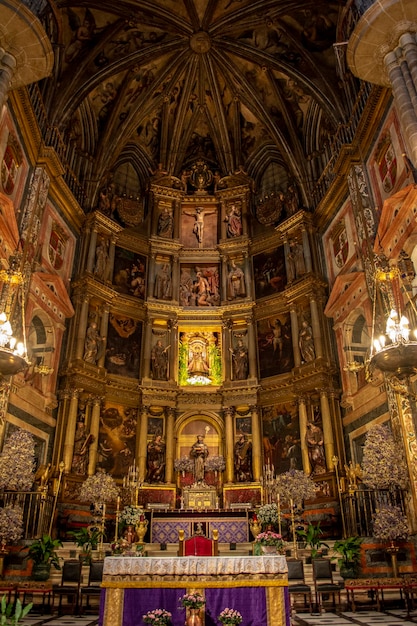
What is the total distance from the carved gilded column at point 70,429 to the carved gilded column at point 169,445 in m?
3.95

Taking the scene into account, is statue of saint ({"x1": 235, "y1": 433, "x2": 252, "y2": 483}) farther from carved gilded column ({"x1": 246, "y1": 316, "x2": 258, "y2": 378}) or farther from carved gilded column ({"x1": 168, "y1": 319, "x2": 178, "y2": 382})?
carved gilded column ({"x1": 168, "y1": 319, "x2": 178, "y2": 382})

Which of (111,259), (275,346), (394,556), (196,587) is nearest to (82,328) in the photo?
(111,259)

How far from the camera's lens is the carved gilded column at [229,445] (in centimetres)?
2042

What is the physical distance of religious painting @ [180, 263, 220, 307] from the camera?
24766 millimetres

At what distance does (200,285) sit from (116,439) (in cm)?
836

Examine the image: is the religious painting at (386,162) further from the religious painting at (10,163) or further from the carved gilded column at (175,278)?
the religious painting at (10,163)

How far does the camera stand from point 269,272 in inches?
947

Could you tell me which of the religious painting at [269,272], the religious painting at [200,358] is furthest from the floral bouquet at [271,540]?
the religious painting at [269,272]

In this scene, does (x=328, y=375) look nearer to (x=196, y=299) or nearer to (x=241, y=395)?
(x=241, y=395)

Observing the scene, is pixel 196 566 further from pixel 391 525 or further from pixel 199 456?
pixel 199 456

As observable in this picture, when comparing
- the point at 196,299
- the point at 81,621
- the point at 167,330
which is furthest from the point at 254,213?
the point at 81,621

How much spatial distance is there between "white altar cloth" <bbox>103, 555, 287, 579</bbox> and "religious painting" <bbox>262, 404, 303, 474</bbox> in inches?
462

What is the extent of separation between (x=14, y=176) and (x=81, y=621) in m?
13.2

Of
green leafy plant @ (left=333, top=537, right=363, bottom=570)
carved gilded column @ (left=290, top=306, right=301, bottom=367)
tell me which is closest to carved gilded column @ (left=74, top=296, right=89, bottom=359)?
carved gilded column @ (left=290, top=306, right=301, bottom=367)
